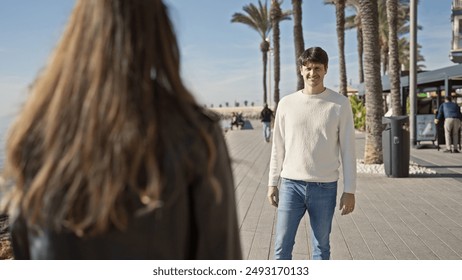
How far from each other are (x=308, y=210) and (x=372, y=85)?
7810 millimetres

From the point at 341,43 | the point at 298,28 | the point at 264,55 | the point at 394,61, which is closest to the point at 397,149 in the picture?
the point at 394,61

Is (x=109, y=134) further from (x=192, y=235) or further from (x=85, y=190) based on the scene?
(x=192, y=235)

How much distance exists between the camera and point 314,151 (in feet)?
9.66

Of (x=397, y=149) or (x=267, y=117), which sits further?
(x=267, y=117)

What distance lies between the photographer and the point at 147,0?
106cm

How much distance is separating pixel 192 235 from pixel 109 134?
0.29m

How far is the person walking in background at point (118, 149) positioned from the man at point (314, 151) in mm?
1911

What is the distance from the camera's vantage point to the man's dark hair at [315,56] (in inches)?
117

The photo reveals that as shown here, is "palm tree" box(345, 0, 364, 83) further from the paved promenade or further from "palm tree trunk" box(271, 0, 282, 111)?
the paved promenade

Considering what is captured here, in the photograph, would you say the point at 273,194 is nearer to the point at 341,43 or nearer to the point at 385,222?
the point at 385,222

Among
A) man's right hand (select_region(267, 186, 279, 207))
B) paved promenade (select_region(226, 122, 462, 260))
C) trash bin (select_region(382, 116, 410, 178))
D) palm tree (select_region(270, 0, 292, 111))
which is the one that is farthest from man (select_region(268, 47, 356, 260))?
palm tree (select_region(270, 0, 292, 111))

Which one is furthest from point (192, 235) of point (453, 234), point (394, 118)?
point (394, 118)

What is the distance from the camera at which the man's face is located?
2947 mm

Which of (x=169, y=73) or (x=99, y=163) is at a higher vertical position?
(x=169, y=73)
